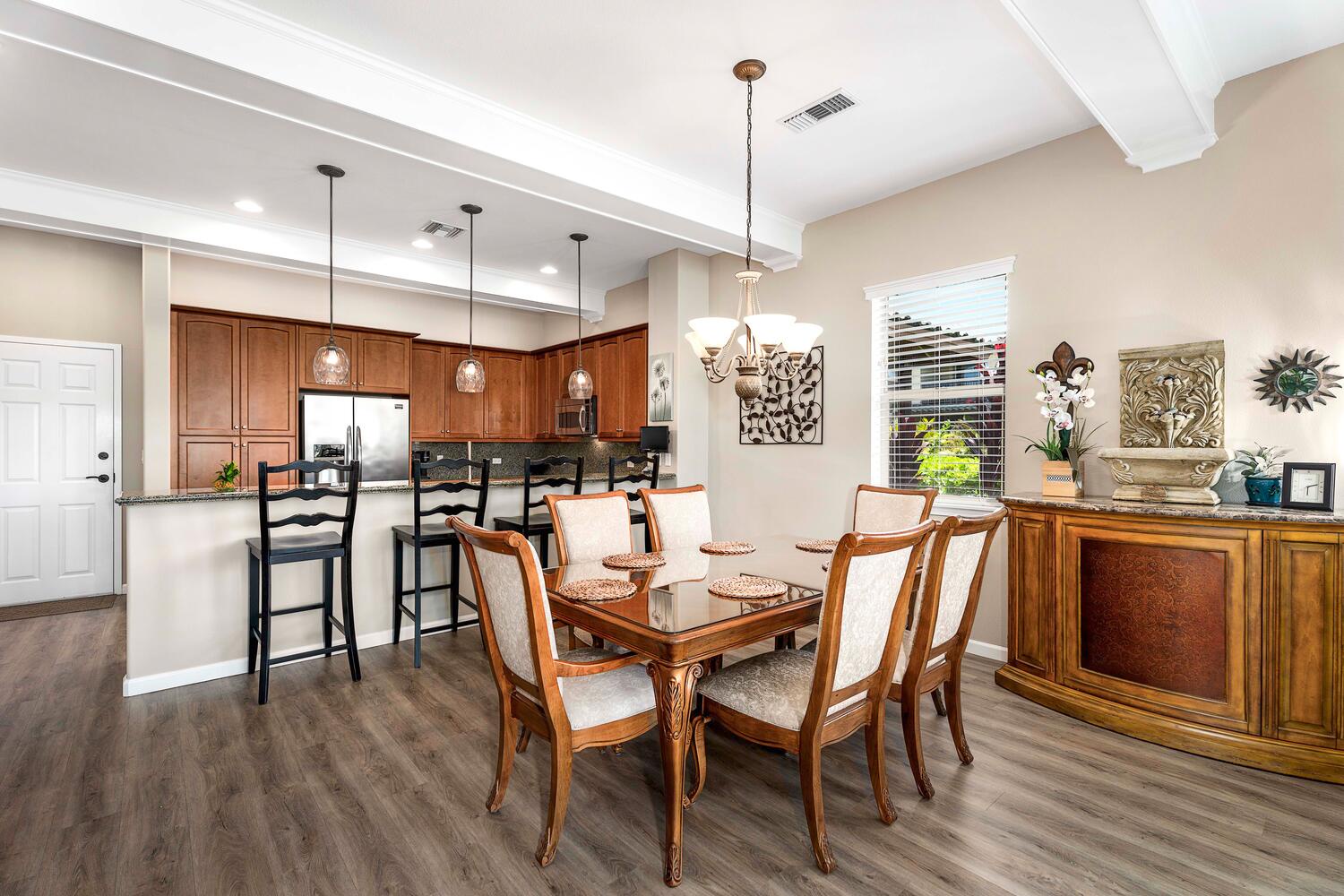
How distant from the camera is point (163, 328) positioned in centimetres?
448

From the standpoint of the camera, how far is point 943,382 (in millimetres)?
3939

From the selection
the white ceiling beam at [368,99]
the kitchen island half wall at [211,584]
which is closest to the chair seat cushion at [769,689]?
the kitchen island half wall at [211,584]

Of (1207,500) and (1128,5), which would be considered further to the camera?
(1207,500)

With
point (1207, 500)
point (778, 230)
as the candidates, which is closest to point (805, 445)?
point (778, 230)

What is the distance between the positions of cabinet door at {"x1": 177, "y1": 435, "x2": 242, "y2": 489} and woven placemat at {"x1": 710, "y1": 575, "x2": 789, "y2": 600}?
4710mm

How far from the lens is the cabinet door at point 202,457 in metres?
5.07

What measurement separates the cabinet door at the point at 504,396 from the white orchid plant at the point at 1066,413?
5.29 metres

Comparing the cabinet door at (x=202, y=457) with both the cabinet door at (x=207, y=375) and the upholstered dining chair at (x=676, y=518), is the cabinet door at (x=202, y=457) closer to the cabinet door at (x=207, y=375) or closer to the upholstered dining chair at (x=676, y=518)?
the cabinet door at (x=207, y=375)

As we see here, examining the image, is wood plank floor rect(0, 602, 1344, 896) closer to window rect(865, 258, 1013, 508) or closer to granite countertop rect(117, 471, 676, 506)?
granite countertop rect(117, 471, 676, 506)

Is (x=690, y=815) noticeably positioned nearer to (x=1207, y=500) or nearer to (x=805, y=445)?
(x=1207, y=500)

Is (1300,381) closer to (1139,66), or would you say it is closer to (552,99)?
(1139,66)

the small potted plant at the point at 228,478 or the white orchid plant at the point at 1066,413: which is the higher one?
the white orchid plant at the point at 1066,413

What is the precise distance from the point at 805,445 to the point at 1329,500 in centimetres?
270

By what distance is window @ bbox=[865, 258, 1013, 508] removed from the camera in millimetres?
3725
